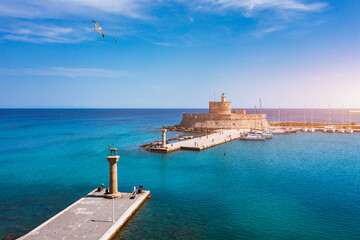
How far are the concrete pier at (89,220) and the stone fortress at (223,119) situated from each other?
43.8 meters

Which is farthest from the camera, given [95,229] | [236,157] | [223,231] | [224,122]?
[224,122]

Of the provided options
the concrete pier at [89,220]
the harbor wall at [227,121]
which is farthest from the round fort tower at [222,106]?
the concrete pier at [89,220]

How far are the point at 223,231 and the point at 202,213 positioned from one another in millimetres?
1958

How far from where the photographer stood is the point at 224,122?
56.4 m

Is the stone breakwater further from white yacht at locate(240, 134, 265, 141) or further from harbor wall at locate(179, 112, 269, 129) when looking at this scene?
white yacht at locate(240, 134, 265, 141)

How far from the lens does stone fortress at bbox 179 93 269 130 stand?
185ft

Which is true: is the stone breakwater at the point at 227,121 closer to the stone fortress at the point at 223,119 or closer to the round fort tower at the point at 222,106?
the stone fortress at the point at 223,119

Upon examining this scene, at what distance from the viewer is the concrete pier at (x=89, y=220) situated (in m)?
10.2

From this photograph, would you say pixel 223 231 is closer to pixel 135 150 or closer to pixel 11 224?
pixel 11 224

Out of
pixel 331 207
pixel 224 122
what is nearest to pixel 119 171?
pixel 331 207

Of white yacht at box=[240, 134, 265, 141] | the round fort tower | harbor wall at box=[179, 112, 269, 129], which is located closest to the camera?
white yacht at box=[240, 134, 265, 141]

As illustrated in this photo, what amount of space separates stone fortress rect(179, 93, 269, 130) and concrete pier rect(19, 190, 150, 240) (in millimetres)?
43760

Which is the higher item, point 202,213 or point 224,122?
point 224,122

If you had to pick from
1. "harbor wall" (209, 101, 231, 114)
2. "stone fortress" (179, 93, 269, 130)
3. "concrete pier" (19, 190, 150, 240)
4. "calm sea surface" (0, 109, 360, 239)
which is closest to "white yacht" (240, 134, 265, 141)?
"calm sea surface" (0, 109, 360, 239)
